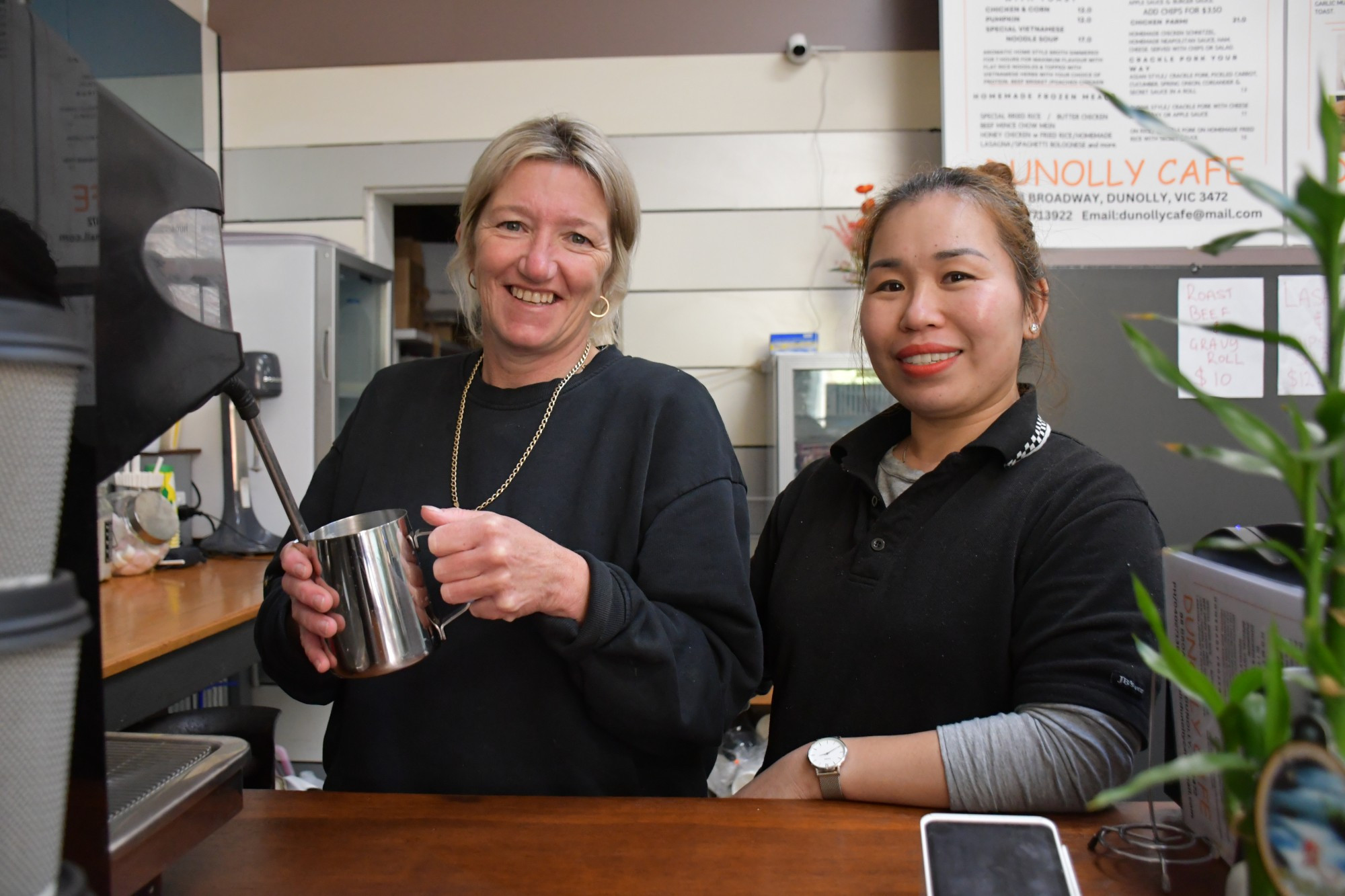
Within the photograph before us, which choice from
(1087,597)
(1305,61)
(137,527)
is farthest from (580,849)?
(1305,61)

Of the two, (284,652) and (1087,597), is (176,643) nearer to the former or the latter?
(284,652)

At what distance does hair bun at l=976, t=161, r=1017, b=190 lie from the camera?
1.13 m

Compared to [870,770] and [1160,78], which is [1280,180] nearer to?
[1160,78]

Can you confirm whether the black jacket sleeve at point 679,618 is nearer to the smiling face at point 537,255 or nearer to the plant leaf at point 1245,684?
the smiling face at point 537,255

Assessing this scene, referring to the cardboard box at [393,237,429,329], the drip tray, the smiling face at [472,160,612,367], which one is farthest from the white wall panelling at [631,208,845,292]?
the drip tray

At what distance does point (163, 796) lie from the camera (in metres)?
0.60

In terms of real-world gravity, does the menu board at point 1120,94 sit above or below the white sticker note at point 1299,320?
above

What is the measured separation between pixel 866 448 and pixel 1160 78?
2.15 metres

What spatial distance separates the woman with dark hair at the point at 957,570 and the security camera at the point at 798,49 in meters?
1.91

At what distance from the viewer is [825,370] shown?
2711 mm

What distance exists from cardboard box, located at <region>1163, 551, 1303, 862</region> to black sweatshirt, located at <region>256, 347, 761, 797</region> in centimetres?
41

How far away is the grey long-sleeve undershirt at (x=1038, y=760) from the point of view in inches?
32.2

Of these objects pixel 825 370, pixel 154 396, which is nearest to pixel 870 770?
pixel 154 396

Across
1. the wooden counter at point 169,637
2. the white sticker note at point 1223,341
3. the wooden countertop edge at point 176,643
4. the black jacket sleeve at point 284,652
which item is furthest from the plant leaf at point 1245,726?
the white sticker note at point 1223,341
